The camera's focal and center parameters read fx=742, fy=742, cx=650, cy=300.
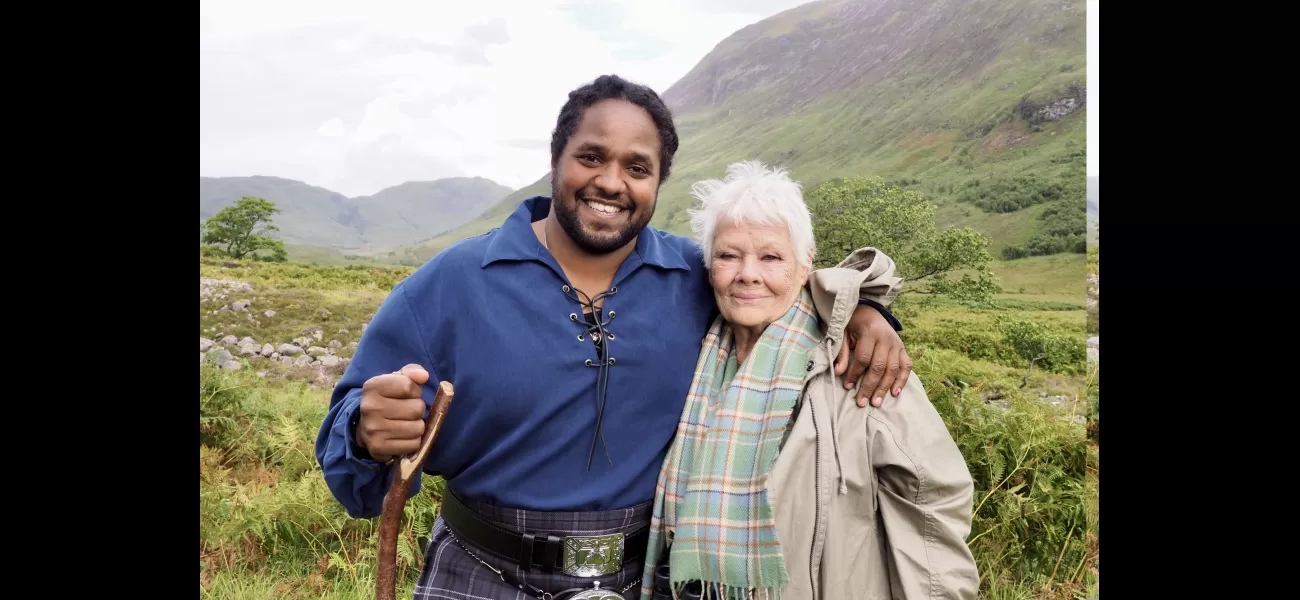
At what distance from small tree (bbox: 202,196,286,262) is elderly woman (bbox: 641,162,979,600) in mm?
8293

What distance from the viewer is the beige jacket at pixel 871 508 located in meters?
1.83

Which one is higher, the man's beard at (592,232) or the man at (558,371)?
the man's beard at (592,232)

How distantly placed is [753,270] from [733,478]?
550 mm

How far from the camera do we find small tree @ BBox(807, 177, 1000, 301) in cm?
554

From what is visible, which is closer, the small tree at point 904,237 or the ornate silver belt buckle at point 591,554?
the ornate silver belt buckle at point 591,554

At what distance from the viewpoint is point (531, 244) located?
203 cm

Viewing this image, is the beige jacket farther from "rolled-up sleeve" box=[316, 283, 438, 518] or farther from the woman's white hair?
"rolled-up sleeve" box=[316, 283, 438, 518]

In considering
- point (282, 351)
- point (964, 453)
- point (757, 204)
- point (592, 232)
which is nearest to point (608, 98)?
point (592, 232)

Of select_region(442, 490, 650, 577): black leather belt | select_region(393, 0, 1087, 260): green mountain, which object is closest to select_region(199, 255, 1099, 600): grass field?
select_region(393, 0, 1087, 260): green mountain

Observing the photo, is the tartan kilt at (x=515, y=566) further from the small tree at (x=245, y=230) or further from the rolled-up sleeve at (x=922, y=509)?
the small tree at (x=245, y=230)

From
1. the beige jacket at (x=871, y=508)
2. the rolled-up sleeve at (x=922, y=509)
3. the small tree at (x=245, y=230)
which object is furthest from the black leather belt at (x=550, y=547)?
the small tree at (x=245, y=230)

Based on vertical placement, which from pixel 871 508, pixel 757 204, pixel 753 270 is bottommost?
pixel 871 508

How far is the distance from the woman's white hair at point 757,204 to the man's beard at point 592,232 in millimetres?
217

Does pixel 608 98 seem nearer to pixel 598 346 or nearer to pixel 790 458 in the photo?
pixel 598 346
